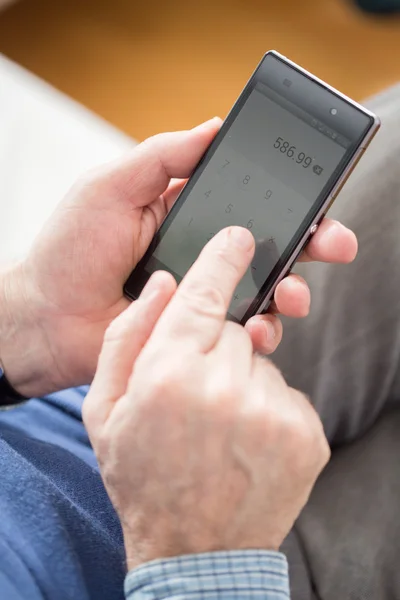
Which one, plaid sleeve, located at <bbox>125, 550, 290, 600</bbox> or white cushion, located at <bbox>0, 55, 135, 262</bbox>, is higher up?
white cushion, located at <bbox>0, 55, 135, 262</bbox>

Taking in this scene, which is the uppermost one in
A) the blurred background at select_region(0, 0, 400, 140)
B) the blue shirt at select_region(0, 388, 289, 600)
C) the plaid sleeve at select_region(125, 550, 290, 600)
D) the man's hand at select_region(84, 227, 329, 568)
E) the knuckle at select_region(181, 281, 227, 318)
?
the blurred background at select_region(0, 0, 400, 140)

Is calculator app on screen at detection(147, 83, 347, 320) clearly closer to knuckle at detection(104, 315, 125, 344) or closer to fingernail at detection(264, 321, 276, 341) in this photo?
fingernail at detection(264, 321, 276, 341)

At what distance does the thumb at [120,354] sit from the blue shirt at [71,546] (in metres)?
0.10

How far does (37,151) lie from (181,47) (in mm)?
789

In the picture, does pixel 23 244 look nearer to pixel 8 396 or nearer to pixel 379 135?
pixel 8 396

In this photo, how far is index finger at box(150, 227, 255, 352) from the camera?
0.43 m

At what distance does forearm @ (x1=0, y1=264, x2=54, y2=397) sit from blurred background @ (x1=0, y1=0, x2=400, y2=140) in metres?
0.83

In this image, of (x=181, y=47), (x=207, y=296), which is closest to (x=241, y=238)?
(x=207, y=296)

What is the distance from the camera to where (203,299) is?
0.44 meters

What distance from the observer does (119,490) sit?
44cm

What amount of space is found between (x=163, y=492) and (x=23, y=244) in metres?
0.54

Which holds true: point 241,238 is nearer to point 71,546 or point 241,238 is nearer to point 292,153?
point 292,153

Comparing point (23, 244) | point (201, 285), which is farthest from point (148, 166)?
point (23, 244)

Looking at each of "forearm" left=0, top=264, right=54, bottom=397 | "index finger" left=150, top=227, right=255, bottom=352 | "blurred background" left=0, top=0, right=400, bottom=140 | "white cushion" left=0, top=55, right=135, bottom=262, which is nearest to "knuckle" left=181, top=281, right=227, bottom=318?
"index finger" left=150, top=227, right=255, bottom=352
